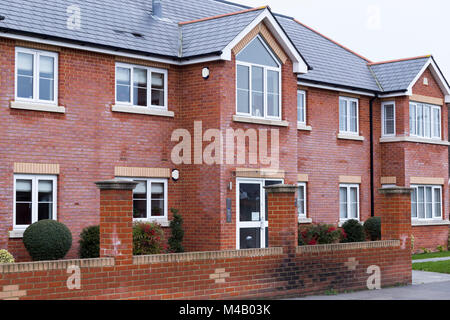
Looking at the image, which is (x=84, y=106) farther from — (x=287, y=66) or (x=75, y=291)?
(x=75, y=291)

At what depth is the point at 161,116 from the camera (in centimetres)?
1889

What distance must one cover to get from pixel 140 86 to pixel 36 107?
126 inches

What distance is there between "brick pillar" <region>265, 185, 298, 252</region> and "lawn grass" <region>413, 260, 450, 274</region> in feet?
23.2

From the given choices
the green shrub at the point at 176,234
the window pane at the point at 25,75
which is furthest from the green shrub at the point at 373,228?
the window pane at the point at 25,75

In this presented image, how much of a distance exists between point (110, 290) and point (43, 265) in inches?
51.9

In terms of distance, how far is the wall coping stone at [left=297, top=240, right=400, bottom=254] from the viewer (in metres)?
14.1

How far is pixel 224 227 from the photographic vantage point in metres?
18.1

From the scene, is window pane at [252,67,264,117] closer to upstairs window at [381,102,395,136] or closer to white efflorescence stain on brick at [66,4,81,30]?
white efflorescence stain on brick at [66,4,81,30]

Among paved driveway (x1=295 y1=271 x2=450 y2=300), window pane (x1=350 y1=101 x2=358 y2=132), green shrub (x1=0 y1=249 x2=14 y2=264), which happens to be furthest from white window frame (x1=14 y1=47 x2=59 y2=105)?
window pane (x1=350 y1=101 x2=358 y2=132)

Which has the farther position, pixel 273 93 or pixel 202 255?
pixel 273 93

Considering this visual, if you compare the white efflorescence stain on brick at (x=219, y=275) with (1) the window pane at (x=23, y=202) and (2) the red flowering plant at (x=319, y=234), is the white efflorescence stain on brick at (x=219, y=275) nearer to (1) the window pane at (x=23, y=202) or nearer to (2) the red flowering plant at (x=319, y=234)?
(1) the window pane at (x=23, y=202)

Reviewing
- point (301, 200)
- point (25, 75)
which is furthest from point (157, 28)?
point (301, 200)

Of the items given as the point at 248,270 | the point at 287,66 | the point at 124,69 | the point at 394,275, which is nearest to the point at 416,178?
the point at 287,66

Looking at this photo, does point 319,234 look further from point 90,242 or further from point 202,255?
point 202,255
